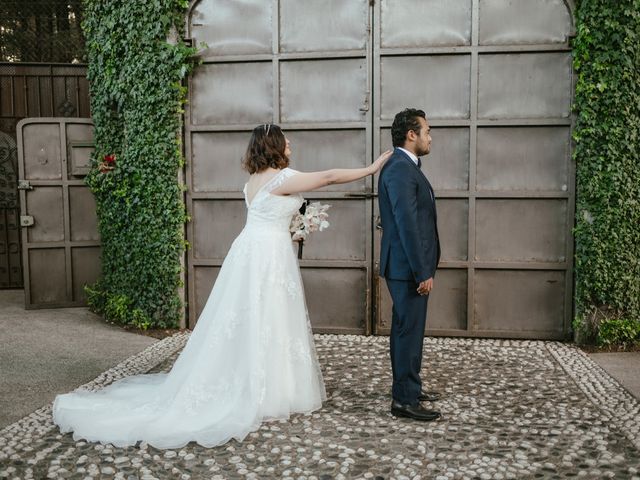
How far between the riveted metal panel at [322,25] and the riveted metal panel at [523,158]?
145 centimetres

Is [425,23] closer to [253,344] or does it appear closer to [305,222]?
[305,222]

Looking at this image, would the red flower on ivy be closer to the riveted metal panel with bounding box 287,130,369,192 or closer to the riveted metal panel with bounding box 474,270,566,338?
the riveted metal panel with bounding box 287,130,369,192

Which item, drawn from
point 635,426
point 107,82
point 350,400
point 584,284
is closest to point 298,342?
point 350,400

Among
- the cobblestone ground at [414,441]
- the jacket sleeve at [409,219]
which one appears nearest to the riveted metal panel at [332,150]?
the cobblestone ground at [414,441]

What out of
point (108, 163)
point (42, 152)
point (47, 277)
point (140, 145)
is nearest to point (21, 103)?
point (42, 152)

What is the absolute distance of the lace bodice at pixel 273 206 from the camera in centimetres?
413

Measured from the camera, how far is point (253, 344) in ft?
13.1

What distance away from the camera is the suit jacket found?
12.5 ft

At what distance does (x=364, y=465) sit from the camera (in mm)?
3316

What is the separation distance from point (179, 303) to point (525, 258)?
3269mm

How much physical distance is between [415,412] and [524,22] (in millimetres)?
3661

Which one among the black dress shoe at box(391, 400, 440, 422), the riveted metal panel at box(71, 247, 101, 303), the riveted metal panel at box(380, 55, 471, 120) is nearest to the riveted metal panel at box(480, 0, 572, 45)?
the riveted metal panel at box(380, 55, 471, 120)

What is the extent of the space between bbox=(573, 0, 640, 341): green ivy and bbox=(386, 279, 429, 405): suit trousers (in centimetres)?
240

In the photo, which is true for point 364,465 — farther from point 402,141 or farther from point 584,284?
point 584,284
